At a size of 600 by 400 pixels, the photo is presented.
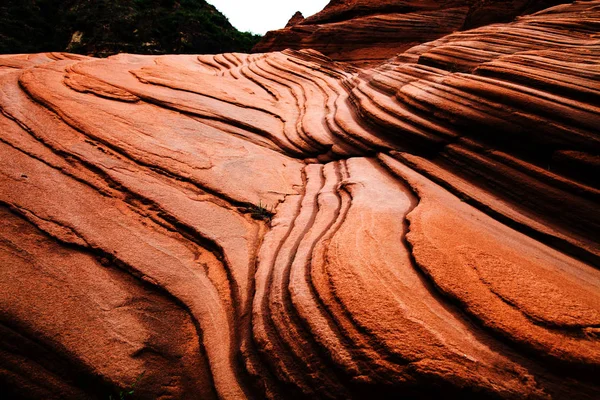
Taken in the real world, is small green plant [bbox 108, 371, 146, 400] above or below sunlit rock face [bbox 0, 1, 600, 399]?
below

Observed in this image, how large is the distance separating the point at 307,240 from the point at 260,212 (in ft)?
3.84

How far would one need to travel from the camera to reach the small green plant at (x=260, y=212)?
438 centimetres

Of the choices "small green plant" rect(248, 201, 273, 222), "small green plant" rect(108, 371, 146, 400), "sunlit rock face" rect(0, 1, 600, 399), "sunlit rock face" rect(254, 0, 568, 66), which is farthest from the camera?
"sunlit rock face" rect(254, 0, 568, 66)

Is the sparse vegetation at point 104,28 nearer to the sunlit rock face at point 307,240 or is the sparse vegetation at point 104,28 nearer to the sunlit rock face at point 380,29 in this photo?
the sunlit rock face at point 380,29

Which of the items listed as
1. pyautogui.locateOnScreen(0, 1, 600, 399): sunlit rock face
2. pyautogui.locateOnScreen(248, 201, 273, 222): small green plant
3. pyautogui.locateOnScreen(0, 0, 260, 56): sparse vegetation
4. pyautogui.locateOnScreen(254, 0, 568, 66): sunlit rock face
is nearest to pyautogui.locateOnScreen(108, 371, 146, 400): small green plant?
pyautogui.locateOnScreen(0, 1, 600, 399): sunlit rock face

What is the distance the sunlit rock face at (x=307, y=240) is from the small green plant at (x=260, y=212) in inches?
1.2

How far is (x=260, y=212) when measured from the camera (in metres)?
4.44

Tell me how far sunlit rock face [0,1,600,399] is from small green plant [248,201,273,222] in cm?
3

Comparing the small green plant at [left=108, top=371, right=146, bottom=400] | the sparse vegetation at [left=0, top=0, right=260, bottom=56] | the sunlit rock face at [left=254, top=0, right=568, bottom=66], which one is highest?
the sunlit rock face at [left=254, top=0, right=568, bottom=66]

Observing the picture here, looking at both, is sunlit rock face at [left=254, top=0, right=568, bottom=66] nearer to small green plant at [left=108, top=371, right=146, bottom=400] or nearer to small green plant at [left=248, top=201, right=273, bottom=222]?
small green plant at [left=248, top=201, right=273, bottom=222]

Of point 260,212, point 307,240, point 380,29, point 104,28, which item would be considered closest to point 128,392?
point 307,240

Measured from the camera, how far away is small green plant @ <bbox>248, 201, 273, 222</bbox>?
438 centimetres

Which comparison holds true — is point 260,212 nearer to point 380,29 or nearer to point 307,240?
point 307,240

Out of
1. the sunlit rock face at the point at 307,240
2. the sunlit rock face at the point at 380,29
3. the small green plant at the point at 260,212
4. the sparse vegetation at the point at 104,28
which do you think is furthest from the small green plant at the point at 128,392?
the sparse vegetation at the point at 104,28
